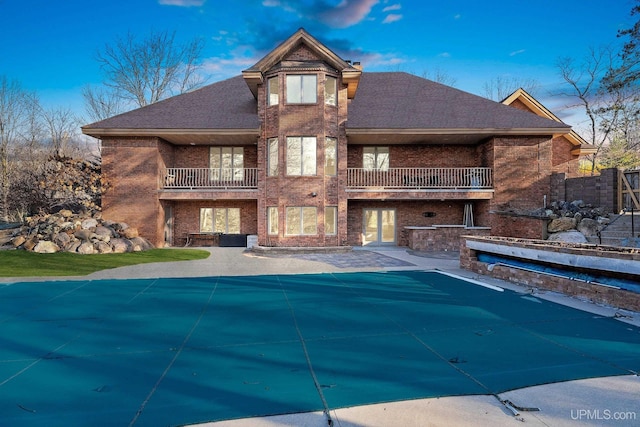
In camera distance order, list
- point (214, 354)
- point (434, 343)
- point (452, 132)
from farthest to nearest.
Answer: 1. point (452, 132)
2. point (434, 343)
3. point (214, 354)

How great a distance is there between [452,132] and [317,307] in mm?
13921

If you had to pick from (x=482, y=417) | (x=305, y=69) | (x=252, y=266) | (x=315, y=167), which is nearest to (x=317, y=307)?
(x=482, y=417)

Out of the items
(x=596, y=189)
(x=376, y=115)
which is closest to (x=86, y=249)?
(x=376, y=115)

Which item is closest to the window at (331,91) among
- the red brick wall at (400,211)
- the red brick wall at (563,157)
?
the red brick wall at (400,211)

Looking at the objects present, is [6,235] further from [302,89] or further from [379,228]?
[379,228]

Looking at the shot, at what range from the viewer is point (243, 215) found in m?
20.3

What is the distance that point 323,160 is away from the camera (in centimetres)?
1702

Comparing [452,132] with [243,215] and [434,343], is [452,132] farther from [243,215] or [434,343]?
[434,343]

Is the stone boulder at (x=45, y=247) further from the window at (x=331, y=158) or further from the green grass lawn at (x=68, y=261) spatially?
the window at (x=331, y=158)

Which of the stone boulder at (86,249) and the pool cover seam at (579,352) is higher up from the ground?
the stone boulder at (86,249)

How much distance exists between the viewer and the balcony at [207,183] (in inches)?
714

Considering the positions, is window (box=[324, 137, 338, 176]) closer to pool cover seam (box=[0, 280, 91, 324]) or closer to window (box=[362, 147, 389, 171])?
window (box=[362, 147, 389, 171])

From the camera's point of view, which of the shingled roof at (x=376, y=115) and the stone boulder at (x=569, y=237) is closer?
the stone boulder at (x=569, y=237)

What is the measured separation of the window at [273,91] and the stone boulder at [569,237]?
13.8 metres
